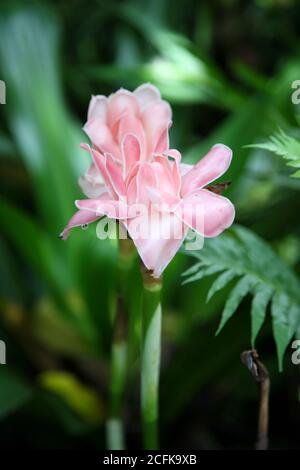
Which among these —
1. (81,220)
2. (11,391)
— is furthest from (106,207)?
(11,391)

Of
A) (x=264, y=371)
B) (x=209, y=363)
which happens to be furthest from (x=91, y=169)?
(x=209, y=363)

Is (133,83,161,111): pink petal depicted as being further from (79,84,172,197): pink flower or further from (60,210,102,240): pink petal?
(60,210,102,240): pink petal

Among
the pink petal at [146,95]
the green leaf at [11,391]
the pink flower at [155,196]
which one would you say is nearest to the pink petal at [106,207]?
the pink flower at [155,196]

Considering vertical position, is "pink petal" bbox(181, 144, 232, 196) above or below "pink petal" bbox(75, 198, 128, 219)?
above

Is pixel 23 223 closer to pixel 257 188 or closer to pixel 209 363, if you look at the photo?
pixel 209 363

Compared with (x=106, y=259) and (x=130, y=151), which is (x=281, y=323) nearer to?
(x=130, y=151)

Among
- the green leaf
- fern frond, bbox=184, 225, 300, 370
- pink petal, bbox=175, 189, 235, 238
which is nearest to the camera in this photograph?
pink petal, bbox=175, 189, 235, 238

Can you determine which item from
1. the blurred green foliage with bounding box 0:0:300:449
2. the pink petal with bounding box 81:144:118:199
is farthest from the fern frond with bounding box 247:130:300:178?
the pink petal with bounding box 81:144:118:199
